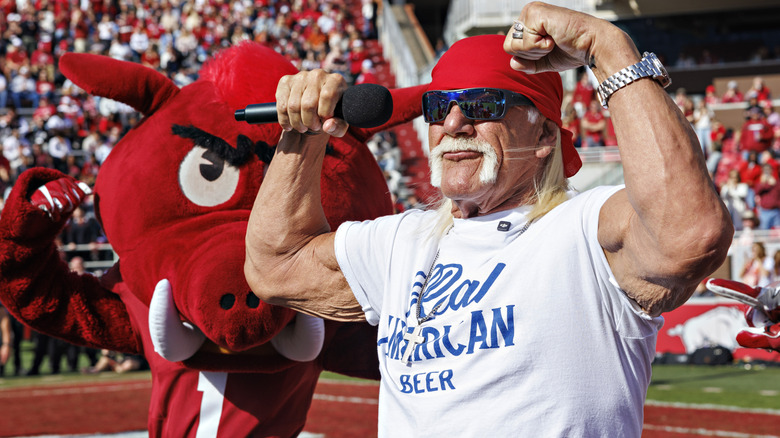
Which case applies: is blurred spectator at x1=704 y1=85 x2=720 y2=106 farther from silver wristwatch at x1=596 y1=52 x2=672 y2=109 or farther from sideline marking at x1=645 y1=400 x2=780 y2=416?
silver wristwatch at x1=596 y1=52 x2=672 y2=109

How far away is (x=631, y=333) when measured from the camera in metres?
1.97

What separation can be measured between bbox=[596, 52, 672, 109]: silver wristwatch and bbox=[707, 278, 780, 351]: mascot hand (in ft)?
1.96

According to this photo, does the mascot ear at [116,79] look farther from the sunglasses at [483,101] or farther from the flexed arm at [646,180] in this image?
the flexed arm at [646,180]

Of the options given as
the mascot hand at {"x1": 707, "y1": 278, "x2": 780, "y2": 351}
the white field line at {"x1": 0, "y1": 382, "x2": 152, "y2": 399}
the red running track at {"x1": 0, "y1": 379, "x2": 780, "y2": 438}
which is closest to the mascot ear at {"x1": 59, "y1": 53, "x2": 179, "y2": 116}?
the mascot hand at {"x1": 707, "y1": 278, "x2": 780, "y2": 351}

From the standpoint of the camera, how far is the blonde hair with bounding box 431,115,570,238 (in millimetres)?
2150

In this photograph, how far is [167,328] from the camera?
2.87 meters

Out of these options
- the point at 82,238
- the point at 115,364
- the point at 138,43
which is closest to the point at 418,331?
the point at 115,364

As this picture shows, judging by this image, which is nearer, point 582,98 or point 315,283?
point 315,283

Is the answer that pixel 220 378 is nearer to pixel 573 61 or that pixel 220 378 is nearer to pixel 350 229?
pixel 350 229

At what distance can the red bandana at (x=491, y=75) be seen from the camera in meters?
2.16

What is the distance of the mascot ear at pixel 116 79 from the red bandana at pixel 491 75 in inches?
52.8

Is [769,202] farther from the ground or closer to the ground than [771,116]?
closer to the ground

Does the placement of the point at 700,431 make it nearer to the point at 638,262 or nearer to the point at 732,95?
the point at 638,262

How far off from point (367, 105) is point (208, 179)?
1.14m
